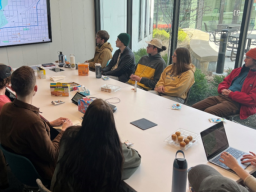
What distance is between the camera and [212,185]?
912mm

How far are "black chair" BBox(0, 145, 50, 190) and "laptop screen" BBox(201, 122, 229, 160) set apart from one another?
1.16 meters

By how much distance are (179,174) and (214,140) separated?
1.75 feet

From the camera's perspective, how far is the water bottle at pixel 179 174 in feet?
4.14

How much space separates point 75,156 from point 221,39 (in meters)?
3.08

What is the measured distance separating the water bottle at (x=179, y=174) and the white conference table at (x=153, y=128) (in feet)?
0.36

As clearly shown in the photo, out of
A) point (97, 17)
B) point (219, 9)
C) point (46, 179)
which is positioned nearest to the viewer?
point (46, 179)

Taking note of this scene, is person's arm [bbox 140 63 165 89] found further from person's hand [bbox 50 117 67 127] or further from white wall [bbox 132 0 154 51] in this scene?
person's hand [bbox 50 117 67 127]

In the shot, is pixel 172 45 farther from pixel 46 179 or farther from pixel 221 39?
pixel 46 179

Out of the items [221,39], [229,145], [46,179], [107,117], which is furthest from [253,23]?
[46,179]

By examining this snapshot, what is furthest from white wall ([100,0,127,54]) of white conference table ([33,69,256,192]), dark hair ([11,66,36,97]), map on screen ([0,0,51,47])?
dark hair ([11,66,36,97])

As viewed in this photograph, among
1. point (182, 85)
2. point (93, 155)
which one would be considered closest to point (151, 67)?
point (182, 85)

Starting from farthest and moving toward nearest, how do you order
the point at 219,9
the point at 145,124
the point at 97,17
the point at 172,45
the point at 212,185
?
the point at 97,17
the point at 172,45
the point at 219,9
the point at 145,124
the point at 212,185

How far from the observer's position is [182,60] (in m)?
3.12

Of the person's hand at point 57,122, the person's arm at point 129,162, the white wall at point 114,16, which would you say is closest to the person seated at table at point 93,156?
the person's arm at point 129,162
